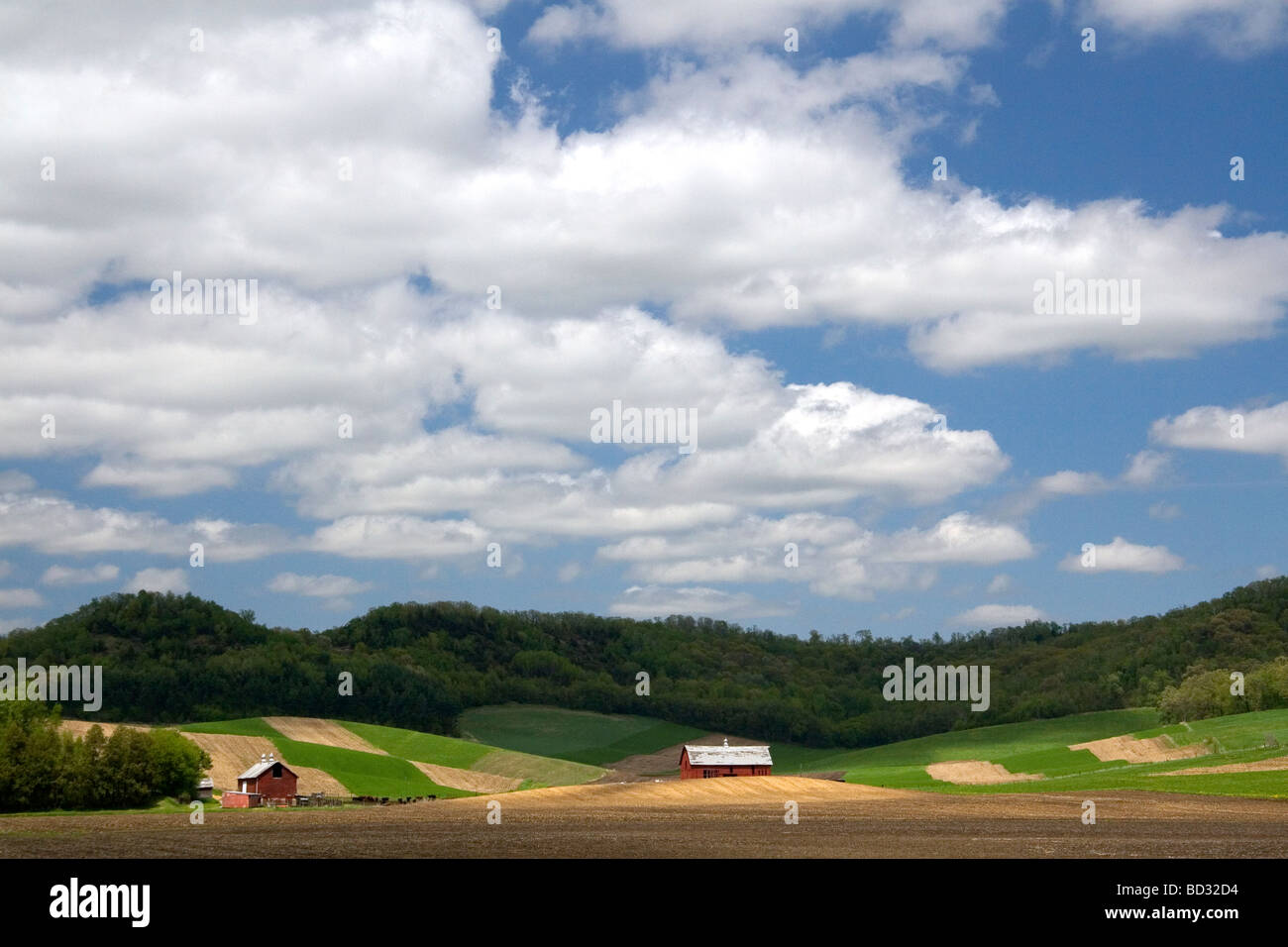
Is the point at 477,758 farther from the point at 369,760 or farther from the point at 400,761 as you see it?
the point at 369,760

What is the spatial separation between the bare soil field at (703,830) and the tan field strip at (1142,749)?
34455 millimetres

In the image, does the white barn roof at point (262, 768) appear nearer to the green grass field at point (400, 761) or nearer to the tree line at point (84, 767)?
the tree line at point (84, 767)

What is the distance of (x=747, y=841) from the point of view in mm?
44750

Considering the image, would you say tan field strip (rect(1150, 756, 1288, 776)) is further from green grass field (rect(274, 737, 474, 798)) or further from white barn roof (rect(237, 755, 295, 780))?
white barn roof (rect(237, 755, 295, 780))

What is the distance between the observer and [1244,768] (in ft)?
281

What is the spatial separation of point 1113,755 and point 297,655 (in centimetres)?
12380

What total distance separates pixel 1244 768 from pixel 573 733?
111 metres

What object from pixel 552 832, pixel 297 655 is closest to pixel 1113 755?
pixel 552 832

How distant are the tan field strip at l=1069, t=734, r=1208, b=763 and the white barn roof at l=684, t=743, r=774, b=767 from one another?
29.9m
